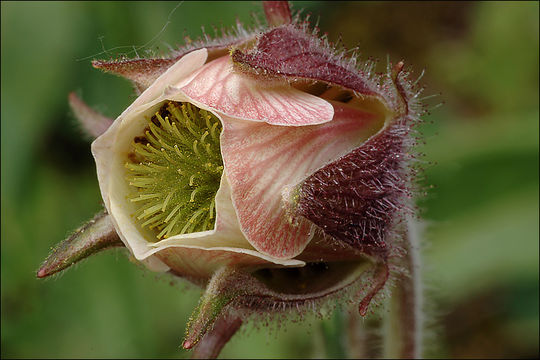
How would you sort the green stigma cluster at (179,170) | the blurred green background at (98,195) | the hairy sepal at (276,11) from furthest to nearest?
the blurred green background at (98,195), the hairy sepal at (276,11), the green stigma cluster at (179,170)

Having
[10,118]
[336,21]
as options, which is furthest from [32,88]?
[336,21]

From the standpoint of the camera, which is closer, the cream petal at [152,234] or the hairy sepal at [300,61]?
the cream petal at [152,234]

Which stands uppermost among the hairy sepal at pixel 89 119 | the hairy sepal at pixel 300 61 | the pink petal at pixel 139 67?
the hairy sepal at pixel 300 61

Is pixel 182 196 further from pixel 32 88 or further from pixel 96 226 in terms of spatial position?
pixel 32 88

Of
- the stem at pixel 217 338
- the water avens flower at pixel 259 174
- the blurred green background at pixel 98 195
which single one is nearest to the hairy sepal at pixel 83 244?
the water avens flower at pixel 259 174

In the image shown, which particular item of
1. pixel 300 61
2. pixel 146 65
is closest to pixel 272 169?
pixel 300 61

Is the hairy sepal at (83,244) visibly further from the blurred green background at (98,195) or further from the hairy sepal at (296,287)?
the blurred green background at (98,195)

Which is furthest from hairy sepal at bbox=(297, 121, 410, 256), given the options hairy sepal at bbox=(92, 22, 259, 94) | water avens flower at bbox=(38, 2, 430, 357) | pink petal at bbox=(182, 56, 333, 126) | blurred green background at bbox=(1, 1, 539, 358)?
blurred green background at bbox=(1, 1, 539, 358)
